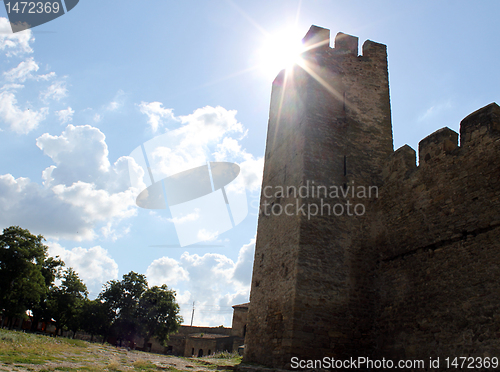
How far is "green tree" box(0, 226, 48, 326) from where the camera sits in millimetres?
26875

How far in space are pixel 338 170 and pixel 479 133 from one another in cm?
365

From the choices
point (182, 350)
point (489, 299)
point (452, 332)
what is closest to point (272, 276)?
point (452, 332)

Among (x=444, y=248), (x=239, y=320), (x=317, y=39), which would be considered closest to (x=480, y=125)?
(x=444, y=248)

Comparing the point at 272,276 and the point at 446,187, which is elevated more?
the point at 446,187

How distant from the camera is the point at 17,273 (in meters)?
27.6

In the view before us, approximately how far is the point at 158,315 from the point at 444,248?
1344 inches

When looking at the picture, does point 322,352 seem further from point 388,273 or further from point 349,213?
point 349,213

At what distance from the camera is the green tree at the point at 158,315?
3606 cm

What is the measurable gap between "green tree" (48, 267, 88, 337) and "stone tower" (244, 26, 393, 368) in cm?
3195

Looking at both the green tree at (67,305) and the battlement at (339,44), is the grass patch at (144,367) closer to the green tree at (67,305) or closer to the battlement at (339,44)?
the battlement at (339,44)

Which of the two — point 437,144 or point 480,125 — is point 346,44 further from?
point 480,125

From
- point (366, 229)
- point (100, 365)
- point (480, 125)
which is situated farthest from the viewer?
point (366, 229)

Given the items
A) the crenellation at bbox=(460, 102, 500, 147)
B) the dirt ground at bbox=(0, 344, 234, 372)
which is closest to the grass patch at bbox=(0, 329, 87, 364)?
the dirt ground at bbox=(0, 344, 234, 372)

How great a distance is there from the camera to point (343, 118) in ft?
37.1
